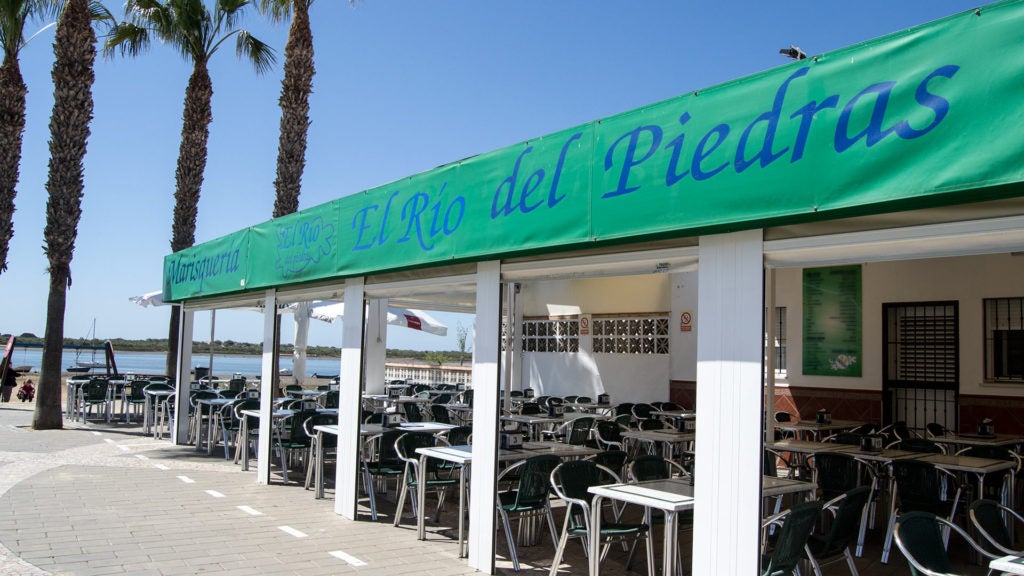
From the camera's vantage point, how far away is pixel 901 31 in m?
3.55

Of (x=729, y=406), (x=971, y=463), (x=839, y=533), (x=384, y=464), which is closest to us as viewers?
(x=729, y=406)

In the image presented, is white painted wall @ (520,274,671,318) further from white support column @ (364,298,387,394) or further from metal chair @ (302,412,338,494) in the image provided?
metal chair @ (302,412,338,494)

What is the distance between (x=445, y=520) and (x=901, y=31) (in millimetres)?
6177

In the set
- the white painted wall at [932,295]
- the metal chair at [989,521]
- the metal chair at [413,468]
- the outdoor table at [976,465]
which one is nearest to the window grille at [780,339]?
the white painted wall at [932,295]

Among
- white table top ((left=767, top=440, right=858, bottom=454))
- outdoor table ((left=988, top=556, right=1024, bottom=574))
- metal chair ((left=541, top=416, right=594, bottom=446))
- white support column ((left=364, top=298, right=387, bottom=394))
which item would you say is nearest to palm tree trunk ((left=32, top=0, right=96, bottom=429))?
white support column ((left=364, top=298, right=387, bottom=394))

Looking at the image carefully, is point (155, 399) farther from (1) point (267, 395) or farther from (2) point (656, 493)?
(2) point (656, 493)

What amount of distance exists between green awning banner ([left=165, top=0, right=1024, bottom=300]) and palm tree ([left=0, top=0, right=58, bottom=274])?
1349 centimetres

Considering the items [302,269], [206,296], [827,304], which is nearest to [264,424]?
[302,269]

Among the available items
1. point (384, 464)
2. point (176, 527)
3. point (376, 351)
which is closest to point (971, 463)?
point (384, 464)

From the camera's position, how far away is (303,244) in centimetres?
895

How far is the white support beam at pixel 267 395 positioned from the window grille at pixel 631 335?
6.88 m

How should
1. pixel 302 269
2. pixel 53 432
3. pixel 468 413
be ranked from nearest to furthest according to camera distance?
pixel 302 269 < pixel 468 413 < pixel 53 432

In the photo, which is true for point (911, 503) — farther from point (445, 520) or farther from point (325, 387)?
point (325, 387)

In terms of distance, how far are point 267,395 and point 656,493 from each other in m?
6.34
